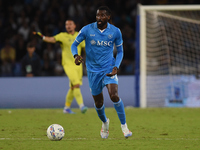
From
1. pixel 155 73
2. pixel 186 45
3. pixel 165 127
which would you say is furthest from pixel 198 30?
pixel 165 127

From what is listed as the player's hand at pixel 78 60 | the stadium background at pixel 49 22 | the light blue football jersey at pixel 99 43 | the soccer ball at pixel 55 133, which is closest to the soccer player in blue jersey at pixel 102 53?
the light blue football jersey at pixel 99 43

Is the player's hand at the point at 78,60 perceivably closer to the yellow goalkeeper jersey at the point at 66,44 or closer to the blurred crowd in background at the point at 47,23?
the yellow goalkeeper jersey at the point at 66,44

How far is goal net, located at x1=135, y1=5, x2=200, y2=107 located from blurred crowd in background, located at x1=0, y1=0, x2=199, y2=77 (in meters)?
1.29

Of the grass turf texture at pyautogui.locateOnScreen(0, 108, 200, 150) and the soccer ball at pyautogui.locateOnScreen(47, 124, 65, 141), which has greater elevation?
the soccer ball at pyautogui.locateOnScreen(47, 124, 65, 141)

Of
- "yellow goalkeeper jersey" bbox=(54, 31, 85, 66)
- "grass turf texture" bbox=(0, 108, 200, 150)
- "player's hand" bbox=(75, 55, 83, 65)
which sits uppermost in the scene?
"player's hand" bbox=(75, 55, 83, 65)

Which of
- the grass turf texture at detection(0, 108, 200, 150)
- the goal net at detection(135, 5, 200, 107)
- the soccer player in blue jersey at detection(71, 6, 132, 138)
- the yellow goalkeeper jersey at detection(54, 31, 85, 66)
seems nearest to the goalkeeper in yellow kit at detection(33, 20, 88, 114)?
the yellow goalkeeper jersey at detection(54, 31, 85, 66)

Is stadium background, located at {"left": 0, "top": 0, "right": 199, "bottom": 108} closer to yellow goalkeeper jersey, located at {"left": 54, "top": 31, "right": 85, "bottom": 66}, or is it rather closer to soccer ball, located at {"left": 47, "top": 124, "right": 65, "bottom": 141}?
yellow goalkeeper jersey, located at {"left": 54, "top": 31, "right": 85, "bottom": 66}

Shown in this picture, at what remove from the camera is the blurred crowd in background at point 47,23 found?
14103mm

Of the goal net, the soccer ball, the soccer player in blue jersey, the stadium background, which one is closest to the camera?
the soccer ball

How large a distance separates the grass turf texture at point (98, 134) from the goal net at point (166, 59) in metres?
2.52

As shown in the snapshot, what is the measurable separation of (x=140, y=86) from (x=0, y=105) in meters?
4.09

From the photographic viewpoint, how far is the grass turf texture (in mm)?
5605

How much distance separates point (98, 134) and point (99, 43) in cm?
150

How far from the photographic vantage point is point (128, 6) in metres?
16.2
